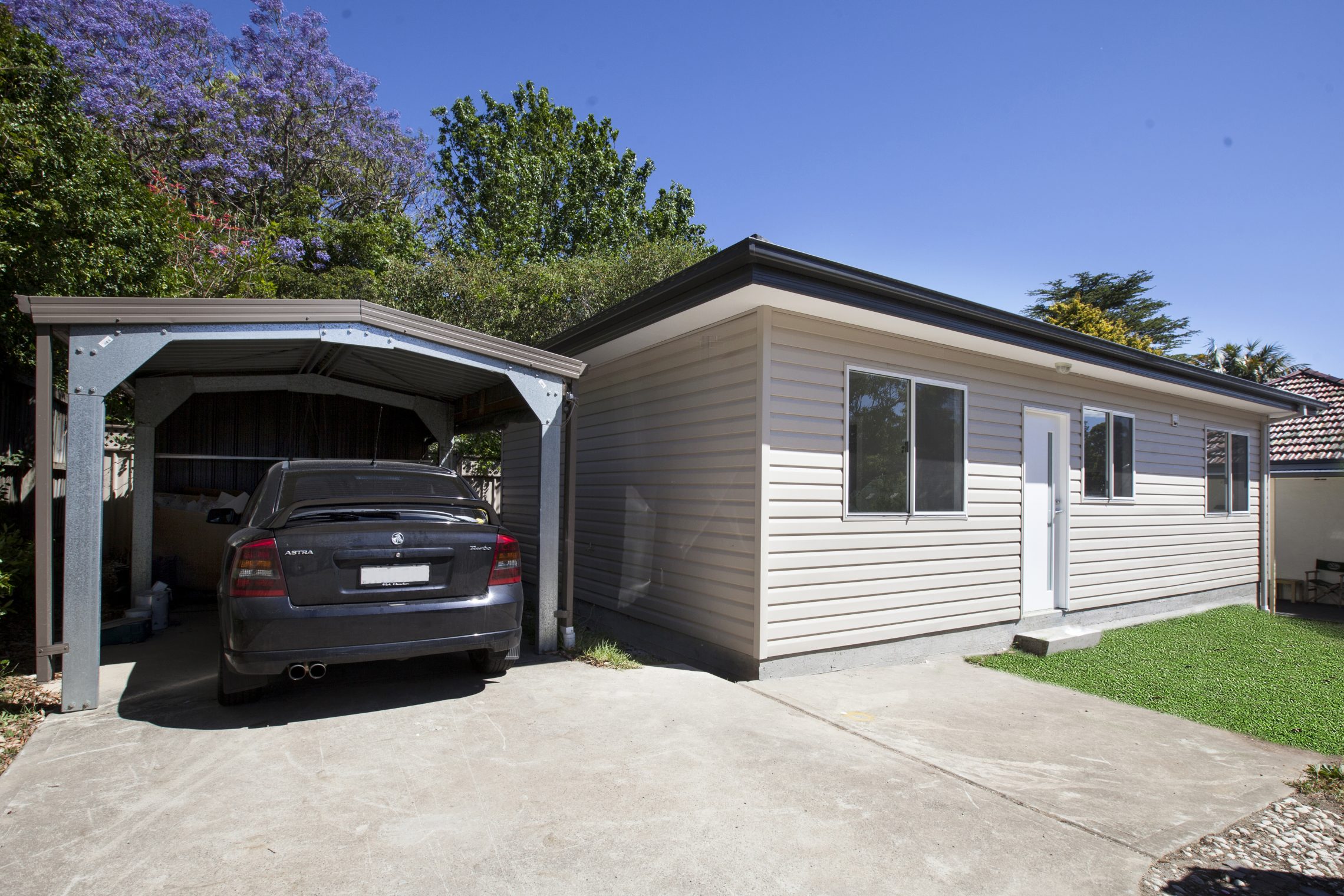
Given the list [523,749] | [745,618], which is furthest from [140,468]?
[745,618]

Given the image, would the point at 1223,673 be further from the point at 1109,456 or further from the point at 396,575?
the point at 396,575

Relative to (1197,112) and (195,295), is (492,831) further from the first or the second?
(195,295)

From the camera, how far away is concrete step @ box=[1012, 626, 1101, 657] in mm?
7090

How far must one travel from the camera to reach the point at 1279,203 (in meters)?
8.70

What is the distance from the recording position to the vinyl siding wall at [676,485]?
5781 millimetres

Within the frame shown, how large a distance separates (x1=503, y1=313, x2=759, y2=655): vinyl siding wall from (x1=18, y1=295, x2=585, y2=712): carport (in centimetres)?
116

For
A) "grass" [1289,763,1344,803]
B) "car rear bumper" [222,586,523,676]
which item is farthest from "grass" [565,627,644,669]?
"grass" [1289,763,1344,803]

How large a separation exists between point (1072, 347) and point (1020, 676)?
3332mm

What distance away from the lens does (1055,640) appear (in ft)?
23.3

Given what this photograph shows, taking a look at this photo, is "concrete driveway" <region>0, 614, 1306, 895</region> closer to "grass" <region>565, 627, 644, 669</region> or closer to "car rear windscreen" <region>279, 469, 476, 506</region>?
"grass" <region>565, 627, 644, 669</region>

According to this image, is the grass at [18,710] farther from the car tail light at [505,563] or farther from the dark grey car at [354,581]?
the car tail light at [505,563]

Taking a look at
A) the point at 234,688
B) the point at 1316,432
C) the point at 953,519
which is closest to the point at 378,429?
the point at 234,688

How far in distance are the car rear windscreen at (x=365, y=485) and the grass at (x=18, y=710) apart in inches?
68.1

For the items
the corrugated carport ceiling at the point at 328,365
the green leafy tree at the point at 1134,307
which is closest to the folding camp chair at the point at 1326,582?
the corrugated carport ceiling at the point at 328,365
